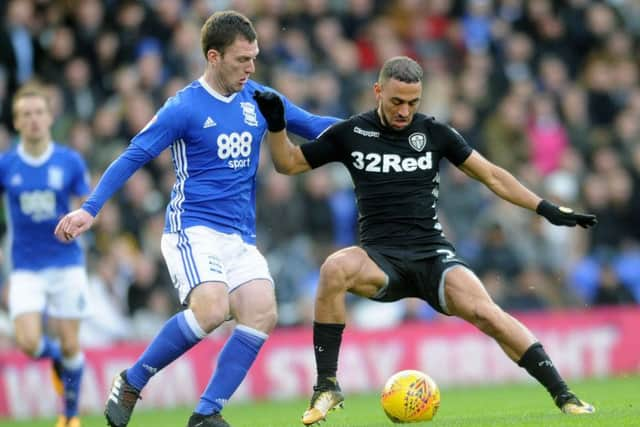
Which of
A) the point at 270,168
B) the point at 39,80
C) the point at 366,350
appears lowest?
the point at 366,350

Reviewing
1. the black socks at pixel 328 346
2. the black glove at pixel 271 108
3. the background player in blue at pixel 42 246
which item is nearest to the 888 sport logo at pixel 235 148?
the black glove at pixel 271 108

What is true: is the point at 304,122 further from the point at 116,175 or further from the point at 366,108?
the point at 366,108

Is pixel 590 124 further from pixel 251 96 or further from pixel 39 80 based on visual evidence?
pixel 251 96

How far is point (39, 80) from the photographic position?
1731cm

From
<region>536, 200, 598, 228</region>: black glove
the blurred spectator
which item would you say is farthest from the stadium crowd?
<region>536, 200, 598, 228</region>: black glove

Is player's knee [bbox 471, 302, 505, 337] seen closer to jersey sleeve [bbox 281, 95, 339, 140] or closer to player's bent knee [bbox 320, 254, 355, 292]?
player's bent knee [bbox 320, 254, 355, 292]

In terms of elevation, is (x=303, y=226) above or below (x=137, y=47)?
below

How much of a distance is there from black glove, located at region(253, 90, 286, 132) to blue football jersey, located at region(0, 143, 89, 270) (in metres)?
3.60

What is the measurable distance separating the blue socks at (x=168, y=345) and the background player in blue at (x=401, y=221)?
1.02 metres

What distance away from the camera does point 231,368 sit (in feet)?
29.0

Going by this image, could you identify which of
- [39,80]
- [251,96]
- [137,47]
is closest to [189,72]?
[137,47]

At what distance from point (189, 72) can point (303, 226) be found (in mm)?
2617

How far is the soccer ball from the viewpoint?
9.30 m

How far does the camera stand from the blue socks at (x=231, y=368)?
8766 millimetres
